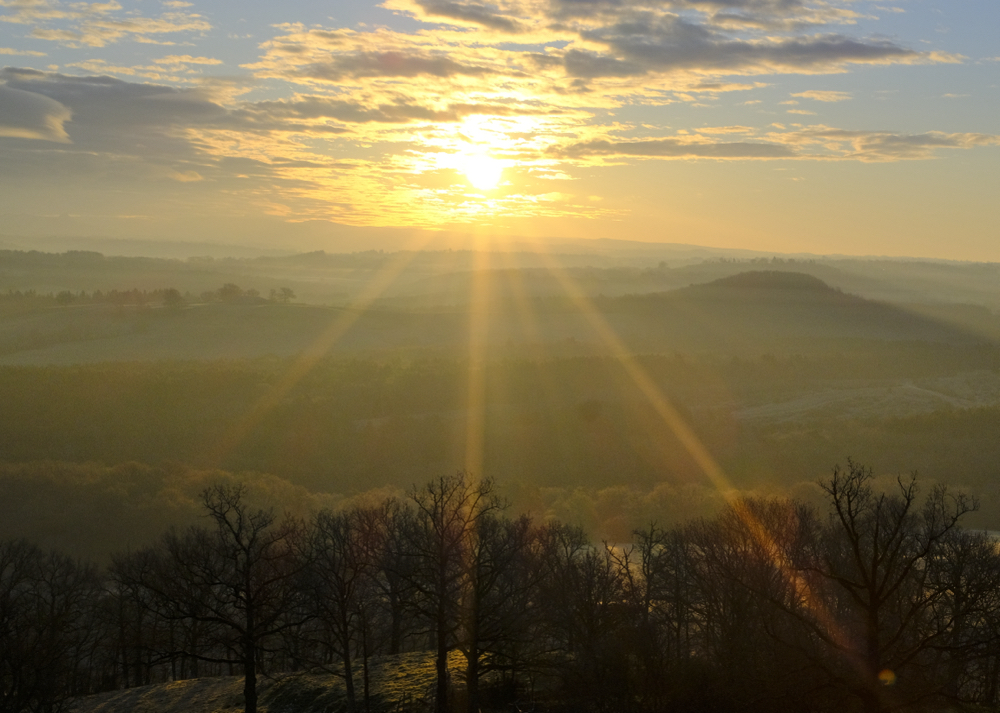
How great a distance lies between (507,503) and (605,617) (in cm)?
1483

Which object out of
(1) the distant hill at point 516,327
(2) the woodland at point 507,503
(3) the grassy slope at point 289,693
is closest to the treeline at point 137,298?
A: (2) the woodland at point 507,503

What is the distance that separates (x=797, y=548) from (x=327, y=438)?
56.8m

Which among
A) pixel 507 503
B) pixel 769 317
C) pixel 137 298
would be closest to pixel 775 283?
pixel 769 317

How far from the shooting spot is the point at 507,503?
39.2m

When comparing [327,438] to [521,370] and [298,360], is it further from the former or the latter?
[298,360]

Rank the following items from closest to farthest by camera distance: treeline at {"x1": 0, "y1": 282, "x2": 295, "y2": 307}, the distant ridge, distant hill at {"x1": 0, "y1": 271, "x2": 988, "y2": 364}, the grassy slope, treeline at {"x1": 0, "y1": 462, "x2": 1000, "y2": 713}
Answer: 1. treeline at {"x1": 0, "y1": 462, "x2": 1000, "y2": 713}
2. the grassy slope
3. distant hill at {"x1": 0, "y1": 271, "x2": 988, "y2": 364}
4. treeline at {"x1": 0, "y1": 282, "x2": 295, "y2": 307}
5. the distant ridge

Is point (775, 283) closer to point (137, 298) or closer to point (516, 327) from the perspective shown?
point (516, 327)

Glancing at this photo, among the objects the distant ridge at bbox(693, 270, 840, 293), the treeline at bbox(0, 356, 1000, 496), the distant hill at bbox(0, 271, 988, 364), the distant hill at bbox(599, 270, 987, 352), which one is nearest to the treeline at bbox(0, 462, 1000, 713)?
the treeline at bbox(0, 356, 1000, 496)

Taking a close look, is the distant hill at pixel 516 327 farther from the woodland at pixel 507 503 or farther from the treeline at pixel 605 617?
the treeline at pixel 605 617

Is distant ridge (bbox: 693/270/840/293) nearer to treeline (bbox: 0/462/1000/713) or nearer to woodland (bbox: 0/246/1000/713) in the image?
woodland (bbox: 0/246/1000/713)

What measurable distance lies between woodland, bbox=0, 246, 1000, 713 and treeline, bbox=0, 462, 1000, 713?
6.4 inches

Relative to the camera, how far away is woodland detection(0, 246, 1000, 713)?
21125 millimetres

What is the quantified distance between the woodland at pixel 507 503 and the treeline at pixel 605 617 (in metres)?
0.16

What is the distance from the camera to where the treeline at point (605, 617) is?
16.8 meters
